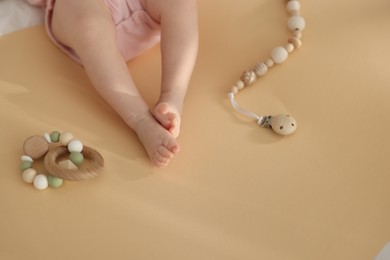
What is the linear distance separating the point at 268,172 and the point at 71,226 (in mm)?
343

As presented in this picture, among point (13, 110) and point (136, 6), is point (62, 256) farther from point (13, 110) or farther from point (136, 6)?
point (136, 6)

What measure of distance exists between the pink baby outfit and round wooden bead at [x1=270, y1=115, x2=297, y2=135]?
0.33 m

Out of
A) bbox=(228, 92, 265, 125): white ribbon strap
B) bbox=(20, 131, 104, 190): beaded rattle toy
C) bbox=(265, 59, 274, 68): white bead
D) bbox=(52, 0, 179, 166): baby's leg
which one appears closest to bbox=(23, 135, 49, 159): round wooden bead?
bbox=(20, 131, 104, 190): beaded rattle toy

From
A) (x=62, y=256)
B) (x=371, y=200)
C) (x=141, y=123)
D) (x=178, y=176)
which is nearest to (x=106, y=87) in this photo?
(x=141, y=123)

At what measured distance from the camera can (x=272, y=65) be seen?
1.15 meters

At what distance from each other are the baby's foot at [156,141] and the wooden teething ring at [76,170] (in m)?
0.08

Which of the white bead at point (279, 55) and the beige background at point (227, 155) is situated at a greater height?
the white bead at point (279, 55)

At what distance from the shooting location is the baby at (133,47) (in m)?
0.99

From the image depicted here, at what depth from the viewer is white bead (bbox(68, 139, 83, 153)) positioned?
970 millimetres

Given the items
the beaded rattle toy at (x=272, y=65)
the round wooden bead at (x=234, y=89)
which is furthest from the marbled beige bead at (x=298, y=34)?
the round wooden bead at (x=234, y=89)

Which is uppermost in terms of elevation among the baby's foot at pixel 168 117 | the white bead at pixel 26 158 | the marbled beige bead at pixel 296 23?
the marbled beige bead at pixel 296 23

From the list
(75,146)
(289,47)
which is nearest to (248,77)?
(289,47)

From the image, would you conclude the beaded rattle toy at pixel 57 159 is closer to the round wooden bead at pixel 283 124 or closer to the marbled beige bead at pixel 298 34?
the round wooden bead at pixel 283 124

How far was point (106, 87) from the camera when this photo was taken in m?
1.02
